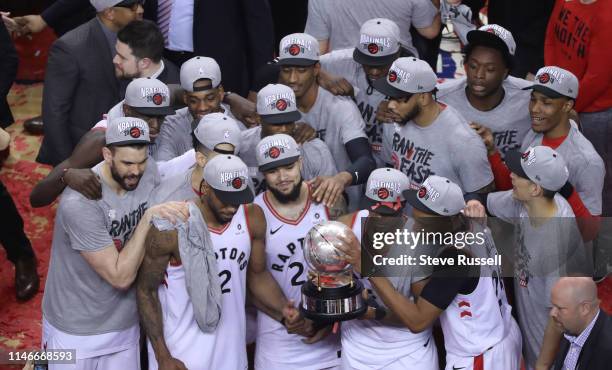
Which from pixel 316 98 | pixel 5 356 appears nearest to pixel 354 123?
pixel 316 98

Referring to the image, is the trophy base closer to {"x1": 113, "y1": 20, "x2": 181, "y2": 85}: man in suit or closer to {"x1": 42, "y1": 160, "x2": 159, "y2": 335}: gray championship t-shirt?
{"x1": 42, "y1": 160, "x2": 159, "y2": 335}: gray championship t-shirt

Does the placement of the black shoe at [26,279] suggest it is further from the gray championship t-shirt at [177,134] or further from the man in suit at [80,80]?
the gray championship t-shirt at [177,134]

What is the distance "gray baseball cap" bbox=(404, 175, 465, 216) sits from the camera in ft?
18.2

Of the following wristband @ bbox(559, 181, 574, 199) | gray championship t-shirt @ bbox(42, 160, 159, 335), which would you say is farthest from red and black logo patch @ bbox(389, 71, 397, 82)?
gray championship t-shirt @ bbox(42, 160, 159, 335)

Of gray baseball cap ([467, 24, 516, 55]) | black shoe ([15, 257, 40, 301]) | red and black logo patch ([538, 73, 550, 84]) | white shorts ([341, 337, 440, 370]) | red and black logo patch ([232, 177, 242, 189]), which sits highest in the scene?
gray baseball cap ([467, 24, 516, 55])

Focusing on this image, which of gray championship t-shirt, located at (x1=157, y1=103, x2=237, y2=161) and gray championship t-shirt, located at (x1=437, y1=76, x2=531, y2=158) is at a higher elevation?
gray championship t-shirt, located at (x1=437, y1=76, x2=531, y2=158)

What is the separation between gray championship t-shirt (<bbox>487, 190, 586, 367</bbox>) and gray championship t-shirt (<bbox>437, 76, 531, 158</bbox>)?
610 mm

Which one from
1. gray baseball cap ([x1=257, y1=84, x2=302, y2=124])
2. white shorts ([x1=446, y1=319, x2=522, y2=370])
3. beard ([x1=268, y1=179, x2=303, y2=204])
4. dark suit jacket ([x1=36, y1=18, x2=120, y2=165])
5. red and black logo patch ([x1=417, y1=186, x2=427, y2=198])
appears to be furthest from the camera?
dark suit jacket ([x1=36, y1=18, x2=120, y2=165])

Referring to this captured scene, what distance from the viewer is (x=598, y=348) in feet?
17.9

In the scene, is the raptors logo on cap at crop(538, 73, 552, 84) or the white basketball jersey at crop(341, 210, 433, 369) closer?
the white basketball jersey at crop(341, 210, 433, 369)

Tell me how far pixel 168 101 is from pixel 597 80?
9.77ft

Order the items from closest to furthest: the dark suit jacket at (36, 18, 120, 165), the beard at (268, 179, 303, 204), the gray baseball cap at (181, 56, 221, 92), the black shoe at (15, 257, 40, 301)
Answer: the beard at (268, 179, 303, 204)
the gray baseball cap at (181, 56, 221, 92)
the dark suit jacket at (36, 18, 120, 165)
the black shoe at (15, 257, 40, 301)

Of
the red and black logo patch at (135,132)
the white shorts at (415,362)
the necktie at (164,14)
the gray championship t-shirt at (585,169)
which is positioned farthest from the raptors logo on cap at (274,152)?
the necktie at (164,14)

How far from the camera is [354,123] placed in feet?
21.6
